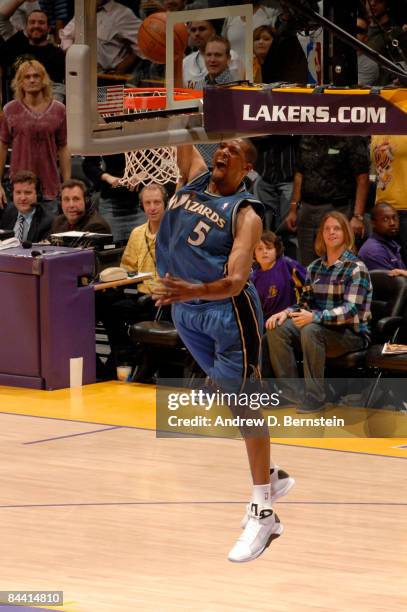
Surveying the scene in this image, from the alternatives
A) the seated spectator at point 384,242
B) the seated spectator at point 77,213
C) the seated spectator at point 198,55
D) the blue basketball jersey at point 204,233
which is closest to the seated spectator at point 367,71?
the seated spectator at point 198,55

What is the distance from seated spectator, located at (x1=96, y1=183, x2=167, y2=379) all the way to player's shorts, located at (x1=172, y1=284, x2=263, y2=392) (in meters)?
4.61

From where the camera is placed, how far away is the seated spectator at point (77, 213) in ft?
40.9

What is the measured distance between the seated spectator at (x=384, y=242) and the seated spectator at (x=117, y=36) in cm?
424

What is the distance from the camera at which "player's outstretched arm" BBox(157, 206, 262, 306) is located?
675 cm

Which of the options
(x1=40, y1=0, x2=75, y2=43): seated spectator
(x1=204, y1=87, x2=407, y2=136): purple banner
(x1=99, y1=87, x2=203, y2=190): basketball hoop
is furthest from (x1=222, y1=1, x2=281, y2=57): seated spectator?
(x1=40, y1=0, x2=75, y2=43): seated spectator

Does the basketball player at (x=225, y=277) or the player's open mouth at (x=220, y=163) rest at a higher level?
the player's open mouth at (x=220, y=163)

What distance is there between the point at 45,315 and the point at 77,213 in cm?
125

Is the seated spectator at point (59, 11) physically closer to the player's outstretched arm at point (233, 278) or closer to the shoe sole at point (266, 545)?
the player's outstretched arm at point (233, 278)

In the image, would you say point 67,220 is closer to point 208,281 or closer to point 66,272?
A: point 66,272

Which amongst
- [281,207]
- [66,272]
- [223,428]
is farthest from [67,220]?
[223,428]

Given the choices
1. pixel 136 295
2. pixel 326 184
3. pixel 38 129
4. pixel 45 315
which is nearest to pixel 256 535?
pixel 45 315

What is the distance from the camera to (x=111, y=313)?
12.4m

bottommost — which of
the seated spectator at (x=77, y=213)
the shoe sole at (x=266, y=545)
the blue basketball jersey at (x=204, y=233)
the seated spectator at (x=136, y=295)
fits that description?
the shoe sole at (x=266, y=545)

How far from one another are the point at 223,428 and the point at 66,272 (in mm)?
2110
